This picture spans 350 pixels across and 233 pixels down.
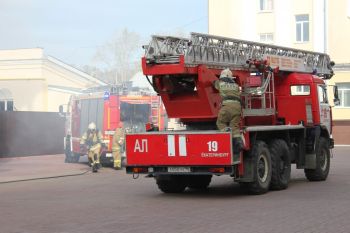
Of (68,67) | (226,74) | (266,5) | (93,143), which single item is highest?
(266,5)

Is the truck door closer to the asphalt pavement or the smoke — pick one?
the asphalt pavement

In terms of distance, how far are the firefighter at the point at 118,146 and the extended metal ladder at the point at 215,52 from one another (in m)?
7.25

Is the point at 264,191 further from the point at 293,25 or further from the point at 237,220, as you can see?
the point at 293,25

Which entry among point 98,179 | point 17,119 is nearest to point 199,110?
point 98,179

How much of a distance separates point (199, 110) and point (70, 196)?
10.8 ft

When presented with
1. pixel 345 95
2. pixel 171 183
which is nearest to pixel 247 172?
pixel 171 183

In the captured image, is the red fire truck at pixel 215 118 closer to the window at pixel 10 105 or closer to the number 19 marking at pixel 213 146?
the number 19 marking at pixel 213 146

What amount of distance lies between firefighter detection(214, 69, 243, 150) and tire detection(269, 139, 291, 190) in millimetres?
1592

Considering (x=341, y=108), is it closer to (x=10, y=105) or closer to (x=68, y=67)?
(x=68, y=67)

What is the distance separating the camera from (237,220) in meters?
9.25

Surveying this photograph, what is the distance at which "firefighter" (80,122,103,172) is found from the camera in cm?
2022

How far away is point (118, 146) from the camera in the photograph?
20.6 metres

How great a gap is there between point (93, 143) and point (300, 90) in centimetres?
817

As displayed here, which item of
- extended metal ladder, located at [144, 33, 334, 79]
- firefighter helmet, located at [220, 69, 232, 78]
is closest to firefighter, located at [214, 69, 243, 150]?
firefighter helmet, located at [220, 69, 232, 78]
